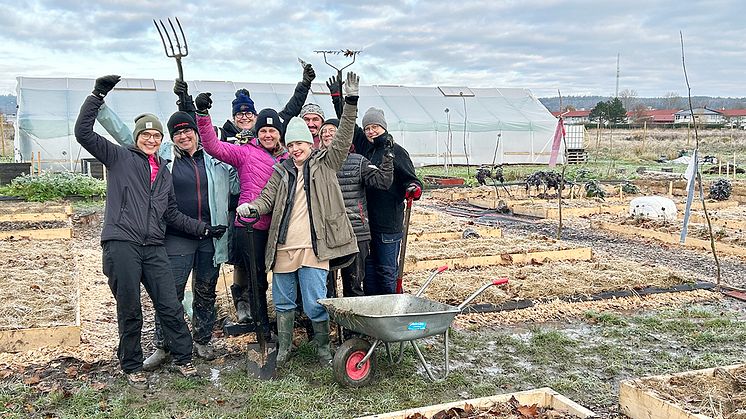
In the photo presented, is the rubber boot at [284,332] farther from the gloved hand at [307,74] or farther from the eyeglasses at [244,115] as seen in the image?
the gloved hand at [307,74]

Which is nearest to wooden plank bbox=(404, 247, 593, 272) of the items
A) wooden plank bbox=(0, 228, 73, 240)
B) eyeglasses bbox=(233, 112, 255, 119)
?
eyeglasses bbox=(233, 112, 255, 119)

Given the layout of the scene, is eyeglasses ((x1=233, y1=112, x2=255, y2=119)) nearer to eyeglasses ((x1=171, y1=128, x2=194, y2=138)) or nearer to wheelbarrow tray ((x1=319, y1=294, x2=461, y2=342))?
eyeglasses ((x1=171, y1=128, x2=194, y2=138))

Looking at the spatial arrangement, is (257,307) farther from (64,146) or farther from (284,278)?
(64,146)

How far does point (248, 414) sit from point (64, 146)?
19496mm

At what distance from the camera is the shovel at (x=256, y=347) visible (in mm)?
4270

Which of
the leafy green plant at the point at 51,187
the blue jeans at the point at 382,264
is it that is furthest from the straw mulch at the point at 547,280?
the leafy green plant at the point at 51,187

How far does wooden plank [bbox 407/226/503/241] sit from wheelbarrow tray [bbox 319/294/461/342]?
4.66 m

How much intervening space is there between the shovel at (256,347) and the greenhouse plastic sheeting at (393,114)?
17.8 metres

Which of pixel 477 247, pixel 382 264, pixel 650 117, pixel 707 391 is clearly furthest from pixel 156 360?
pixel 650 117

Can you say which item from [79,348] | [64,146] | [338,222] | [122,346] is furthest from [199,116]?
[64,146]

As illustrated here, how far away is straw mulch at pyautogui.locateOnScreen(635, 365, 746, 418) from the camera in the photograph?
342 centimetres

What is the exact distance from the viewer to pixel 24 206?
12.5 m

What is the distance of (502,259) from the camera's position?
7.58 m

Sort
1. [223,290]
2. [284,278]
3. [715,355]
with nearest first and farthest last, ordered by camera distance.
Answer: [284,278]
[715,355]
[223,290]
